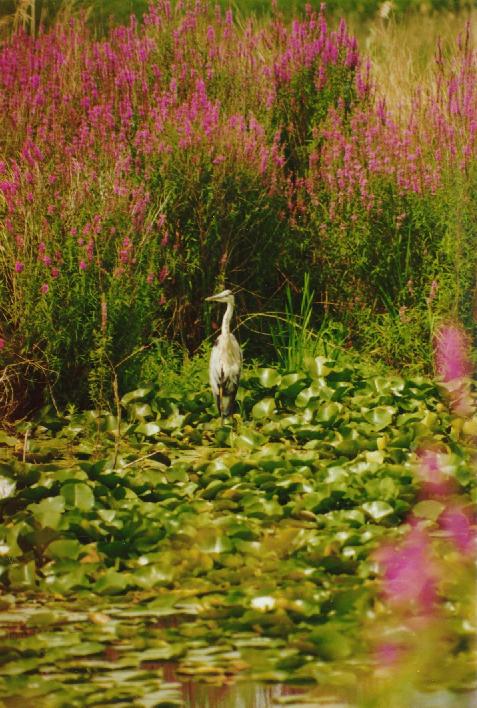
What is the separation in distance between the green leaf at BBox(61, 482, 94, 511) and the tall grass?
1.13 metres

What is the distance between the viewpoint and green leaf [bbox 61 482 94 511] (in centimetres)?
386

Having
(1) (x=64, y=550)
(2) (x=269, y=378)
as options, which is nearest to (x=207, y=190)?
(2) (x=269, y=378)

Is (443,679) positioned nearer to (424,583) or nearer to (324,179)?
(424,583)

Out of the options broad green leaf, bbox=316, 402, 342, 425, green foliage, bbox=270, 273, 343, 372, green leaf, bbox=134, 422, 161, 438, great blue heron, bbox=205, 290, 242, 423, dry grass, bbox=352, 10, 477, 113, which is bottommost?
green foliage, bbox=270, 273, 343, 372

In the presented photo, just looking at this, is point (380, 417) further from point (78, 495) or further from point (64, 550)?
point (64, 550)

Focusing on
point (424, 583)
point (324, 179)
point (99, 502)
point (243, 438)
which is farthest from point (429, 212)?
point (424, 583)

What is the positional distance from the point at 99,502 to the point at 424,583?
129cm

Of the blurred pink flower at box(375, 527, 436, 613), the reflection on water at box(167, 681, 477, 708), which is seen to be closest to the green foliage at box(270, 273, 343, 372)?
the blurred pink flower at box(375, 527, 436, 613)

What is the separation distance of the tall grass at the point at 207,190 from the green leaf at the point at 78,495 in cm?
113

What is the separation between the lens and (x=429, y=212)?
20.4 feet

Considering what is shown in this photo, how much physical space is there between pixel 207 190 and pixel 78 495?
8.56 ft

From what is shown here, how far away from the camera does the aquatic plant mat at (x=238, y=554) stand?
2.72m

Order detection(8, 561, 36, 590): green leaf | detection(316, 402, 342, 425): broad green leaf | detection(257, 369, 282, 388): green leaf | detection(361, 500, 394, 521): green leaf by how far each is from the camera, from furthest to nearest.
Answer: detection(257, 369, 282, 388): green leaf → detection(316, 402, 342, 425): broad green leaf → detection(361, 500, 394, 521): green leaf → detection(8, 561, 36, 590): green leaf

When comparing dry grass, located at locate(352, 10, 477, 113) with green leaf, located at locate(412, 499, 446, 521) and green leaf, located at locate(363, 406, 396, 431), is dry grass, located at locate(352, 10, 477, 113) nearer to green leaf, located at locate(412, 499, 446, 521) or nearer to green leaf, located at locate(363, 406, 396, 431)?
green leaf, located at locate(363, 406, 396, 431)
